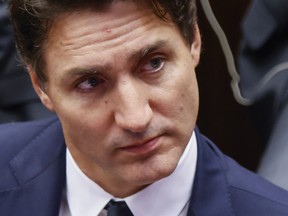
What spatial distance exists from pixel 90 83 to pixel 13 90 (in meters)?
0.73

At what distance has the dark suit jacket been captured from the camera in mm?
1426

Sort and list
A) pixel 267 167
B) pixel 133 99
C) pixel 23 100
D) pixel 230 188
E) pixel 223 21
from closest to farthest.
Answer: pixel 133 99
pixel 230 188
pixel 267 167
pixel 23 100
pixel 223 21

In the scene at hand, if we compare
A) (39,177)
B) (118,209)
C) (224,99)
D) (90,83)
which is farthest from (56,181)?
(224,99)

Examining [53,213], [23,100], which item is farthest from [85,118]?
[23,100]

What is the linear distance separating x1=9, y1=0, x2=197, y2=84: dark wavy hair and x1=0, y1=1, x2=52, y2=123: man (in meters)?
0.54

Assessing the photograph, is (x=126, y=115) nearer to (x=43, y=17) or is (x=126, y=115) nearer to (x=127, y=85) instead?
(x=127, y=85)

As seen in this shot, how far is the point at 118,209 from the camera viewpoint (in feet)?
4.68

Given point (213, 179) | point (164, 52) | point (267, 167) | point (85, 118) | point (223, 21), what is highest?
point (164, 52)

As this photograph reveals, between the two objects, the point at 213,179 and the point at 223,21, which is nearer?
the point at 213,179

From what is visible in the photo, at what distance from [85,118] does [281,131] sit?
22.2 inches

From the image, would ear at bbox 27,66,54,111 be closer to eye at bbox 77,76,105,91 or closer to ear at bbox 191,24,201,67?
eye at bbox 77,76,105,91

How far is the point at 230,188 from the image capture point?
56.9 inches

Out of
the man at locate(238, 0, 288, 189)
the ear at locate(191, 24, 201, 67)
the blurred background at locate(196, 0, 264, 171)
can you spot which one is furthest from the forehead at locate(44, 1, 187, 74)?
the blurred background at locate(196, 0, 264, 171)

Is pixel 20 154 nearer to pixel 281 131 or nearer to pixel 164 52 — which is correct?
pixel 164 52
